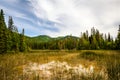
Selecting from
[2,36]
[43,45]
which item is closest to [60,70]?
[2,36]

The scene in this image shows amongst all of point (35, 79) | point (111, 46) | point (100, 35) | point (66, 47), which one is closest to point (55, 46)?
point (66, 47)

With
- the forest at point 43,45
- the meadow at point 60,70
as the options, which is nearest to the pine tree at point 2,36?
the forest at point 43,45

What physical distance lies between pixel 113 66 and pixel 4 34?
3854 cm

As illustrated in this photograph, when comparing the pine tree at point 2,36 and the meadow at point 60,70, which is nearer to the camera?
the meadow at point 60,70

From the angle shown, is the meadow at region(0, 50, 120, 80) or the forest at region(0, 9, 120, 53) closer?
the meadow at region(0, 50, 120, 80)

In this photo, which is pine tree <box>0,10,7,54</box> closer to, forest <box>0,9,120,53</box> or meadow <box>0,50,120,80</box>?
forest <box>0,9,120,53</box>

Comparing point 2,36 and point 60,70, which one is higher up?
point 2,36

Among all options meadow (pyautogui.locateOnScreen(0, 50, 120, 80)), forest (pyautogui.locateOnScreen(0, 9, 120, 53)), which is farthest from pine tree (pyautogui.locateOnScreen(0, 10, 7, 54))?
meadow (pyautogui.locateOnScreen(0, 50, 120, 80))

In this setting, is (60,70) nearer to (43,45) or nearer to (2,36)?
(2,36)

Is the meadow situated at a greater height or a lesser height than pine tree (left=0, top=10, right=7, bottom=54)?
lesser

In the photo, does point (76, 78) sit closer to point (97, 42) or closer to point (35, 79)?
point (35, 79)

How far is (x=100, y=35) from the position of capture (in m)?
99.2

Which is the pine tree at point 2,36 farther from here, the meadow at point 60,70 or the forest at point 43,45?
the meadow at point 60,70

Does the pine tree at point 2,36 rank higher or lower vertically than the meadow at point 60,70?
higher
